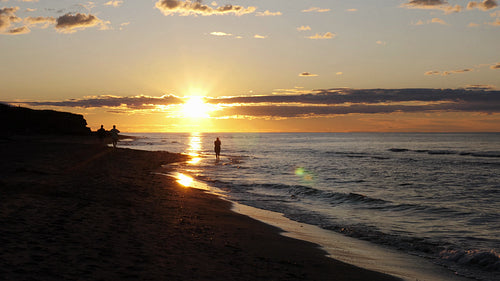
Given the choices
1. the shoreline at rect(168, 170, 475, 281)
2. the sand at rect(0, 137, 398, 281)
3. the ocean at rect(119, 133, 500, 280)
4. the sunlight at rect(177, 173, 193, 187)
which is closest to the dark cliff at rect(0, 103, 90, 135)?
the sunlight at rect(177, 173, 193, 187)

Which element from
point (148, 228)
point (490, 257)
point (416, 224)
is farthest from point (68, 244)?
point (416, 224)

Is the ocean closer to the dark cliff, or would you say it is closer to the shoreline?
the shoreline

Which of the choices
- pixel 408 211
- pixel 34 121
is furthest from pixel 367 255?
pixel 34 121

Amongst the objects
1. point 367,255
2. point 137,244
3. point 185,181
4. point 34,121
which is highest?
point 34,121

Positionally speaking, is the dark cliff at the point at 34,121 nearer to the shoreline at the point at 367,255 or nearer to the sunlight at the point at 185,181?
the sunlight at the point at 185,181

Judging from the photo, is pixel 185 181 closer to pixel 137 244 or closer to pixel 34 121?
pixel 137 244

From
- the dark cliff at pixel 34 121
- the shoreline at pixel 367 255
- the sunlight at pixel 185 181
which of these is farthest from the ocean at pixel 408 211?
the dark cliff at pixel 34 121

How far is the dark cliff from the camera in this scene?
85088 mm

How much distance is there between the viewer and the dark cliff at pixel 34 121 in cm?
8509

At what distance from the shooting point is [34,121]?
92.5 metres

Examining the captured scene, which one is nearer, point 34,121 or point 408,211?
point 408,211

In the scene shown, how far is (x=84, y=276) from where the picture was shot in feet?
19.5

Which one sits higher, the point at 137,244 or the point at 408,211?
the point at 137,244

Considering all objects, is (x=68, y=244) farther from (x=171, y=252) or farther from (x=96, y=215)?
(x=96, y=215)
